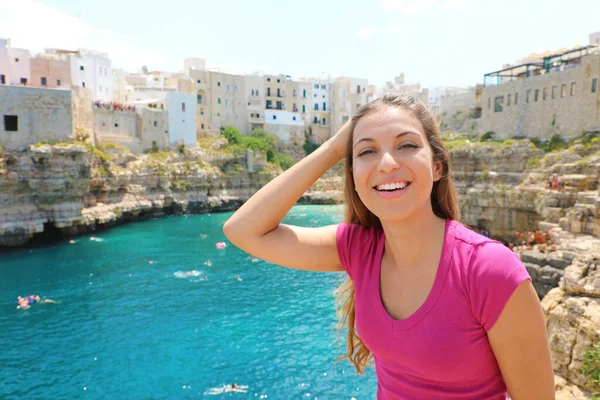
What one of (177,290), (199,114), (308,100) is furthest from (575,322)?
(308,100)

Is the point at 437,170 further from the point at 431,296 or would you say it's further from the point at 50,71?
the point at 50,71

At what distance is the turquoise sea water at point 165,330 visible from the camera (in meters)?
13.0

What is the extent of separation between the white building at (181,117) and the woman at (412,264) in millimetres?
48356

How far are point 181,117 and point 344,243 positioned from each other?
50.0 meters

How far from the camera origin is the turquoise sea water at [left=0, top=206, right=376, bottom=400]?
13.0 m

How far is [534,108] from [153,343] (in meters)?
31.4

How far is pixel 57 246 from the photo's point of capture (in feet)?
100

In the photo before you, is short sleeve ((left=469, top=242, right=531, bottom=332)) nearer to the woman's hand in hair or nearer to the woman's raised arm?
the woman's raised arm

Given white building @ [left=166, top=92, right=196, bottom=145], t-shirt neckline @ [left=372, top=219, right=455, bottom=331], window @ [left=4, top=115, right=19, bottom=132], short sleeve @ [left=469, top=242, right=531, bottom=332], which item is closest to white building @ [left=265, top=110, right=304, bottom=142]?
white building @ [left=166, top=92, right=196, bottom=145]

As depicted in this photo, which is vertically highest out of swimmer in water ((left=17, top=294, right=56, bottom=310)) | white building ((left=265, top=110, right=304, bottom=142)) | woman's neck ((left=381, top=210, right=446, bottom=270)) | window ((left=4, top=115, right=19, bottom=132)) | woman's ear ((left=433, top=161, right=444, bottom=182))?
white building ((left=265, top=110, right=304, bottom=142))

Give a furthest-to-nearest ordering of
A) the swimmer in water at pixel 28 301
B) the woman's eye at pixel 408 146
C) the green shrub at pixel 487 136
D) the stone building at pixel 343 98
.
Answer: the stone building at pixel 343 98 < the green shrub at pixel 487 136 < the swimmer in water at pixel 28 301 < the woman's eye at pixel 408 146

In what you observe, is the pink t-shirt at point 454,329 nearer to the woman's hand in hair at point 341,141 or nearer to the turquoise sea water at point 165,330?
the woman's hand in hair at point 341,141

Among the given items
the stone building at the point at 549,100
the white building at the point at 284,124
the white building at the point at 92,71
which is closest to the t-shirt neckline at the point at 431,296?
the stone building at the point at 549,100

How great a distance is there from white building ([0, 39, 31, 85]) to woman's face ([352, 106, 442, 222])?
4599 centimetres
